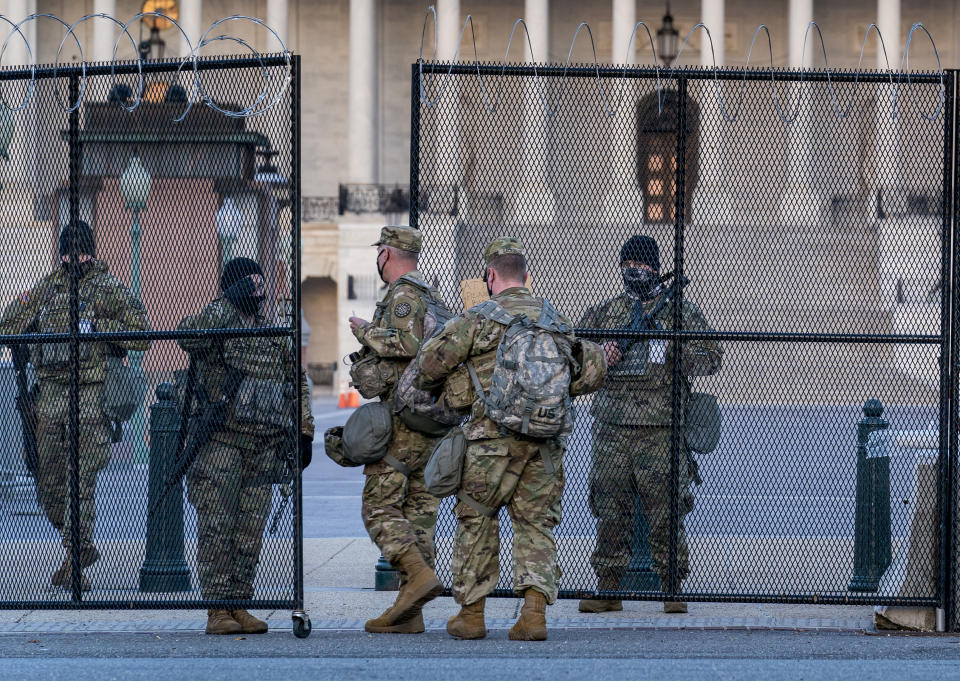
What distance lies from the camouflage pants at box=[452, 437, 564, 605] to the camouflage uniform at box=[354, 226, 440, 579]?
0.40 m

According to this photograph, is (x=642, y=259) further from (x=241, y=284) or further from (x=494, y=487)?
(x=241, y=284)

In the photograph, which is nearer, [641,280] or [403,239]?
[403,239]

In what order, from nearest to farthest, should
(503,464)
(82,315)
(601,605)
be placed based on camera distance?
(503,464)
(82,315)
(601,605)

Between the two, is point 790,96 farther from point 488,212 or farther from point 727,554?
point 727,554

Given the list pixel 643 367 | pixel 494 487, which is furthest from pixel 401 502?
pixel 643 367

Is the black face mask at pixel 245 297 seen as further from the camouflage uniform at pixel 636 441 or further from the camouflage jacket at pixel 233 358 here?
the camouflage uniform at pixel 636 441

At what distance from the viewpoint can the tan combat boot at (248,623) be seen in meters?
7.01

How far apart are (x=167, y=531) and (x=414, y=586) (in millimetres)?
1377

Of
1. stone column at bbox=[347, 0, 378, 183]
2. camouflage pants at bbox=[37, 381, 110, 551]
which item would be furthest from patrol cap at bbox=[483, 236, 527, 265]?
stone column at bbox=[347, 0, 378, 183]

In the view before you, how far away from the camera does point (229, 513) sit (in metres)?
6.99

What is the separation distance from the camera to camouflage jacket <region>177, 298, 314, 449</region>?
695cm

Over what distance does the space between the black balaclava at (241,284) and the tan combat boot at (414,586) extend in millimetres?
1399

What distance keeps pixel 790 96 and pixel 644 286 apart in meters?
1.23

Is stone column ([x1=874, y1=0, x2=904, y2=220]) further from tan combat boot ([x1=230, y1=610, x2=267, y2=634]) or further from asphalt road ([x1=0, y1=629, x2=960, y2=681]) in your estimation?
tan combat boot ([x1=230, y1=610, x2=267, y2=634])
